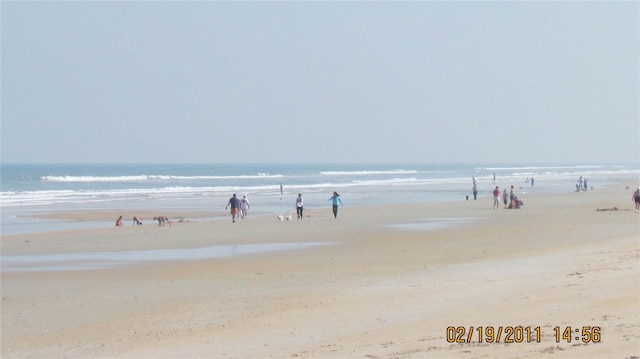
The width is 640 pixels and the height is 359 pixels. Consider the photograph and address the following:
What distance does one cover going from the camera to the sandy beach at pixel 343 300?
831 cm

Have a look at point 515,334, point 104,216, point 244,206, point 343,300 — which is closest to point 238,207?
point 244,206

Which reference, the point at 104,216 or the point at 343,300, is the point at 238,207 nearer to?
the point at 104,216

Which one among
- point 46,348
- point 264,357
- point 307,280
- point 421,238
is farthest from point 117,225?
point 264,357

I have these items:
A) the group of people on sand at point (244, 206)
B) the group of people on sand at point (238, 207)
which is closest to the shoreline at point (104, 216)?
the group of people on sand at point (238, 207)

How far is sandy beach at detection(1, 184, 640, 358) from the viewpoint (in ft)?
27.3

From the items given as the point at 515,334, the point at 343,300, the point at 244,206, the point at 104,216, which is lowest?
the point at 104,216

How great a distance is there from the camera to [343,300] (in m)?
11.8

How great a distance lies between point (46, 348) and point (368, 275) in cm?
649

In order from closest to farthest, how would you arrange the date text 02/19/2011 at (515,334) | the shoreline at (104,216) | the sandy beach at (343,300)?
the date text 02/19/2011 at (515,334)
the sandy beach at (343,300)
the shoreline at (104,216)

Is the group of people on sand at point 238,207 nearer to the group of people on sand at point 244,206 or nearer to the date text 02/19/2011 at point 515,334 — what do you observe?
the group of people on sand at point 244,206

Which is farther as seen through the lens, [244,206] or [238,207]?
[244,206]

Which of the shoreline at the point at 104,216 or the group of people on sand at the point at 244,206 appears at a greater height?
the group of people on sand at the point at 244,206

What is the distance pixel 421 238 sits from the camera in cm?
2328

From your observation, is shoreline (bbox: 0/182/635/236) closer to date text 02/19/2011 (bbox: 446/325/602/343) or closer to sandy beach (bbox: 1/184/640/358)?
sandy beach (bbox: 1/184/640/358)
